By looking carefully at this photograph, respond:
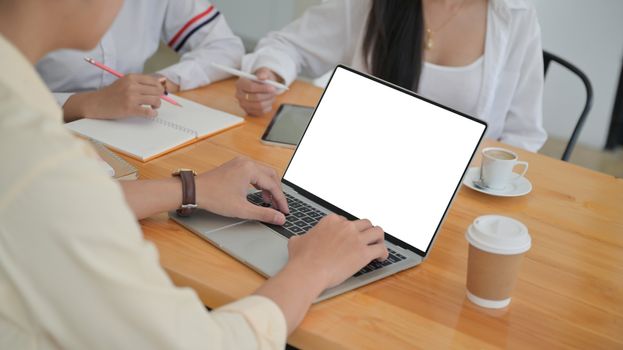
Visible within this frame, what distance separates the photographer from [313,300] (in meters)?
0.91

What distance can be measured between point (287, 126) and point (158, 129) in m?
0.29

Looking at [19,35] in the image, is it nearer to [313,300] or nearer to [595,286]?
[313,300]

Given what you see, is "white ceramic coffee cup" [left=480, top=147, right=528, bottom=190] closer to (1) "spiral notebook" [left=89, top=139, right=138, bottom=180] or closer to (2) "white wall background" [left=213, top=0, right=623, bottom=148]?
(1) "spiral notebook" [left=89, top=139, right=138, bottom=180]

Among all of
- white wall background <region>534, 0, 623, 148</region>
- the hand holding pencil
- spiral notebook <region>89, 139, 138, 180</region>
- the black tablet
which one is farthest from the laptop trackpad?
white wall background <region>534, 0, 623, 148</region>

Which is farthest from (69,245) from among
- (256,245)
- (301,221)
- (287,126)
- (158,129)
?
(287,126)

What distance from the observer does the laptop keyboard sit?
1.04m

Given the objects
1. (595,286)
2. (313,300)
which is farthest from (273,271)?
(595,286)

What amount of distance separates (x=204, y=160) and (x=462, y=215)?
51cm

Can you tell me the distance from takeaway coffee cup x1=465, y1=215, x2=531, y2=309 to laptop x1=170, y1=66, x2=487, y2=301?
10 centimetres

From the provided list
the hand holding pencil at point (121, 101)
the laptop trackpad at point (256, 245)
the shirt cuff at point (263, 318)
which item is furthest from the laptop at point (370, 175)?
the hand holding pencil at point (121, 101)

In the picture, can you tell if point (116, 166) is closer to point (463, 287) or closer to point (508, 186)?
point (463, 287)

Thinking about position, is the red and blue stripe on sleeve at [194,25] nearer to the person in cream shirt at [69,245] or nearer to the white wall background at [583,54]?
the person in cream shirt at [69,245]

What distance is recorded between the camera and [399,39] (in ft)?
5.95

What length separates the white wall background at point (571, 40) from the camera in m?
3.03
